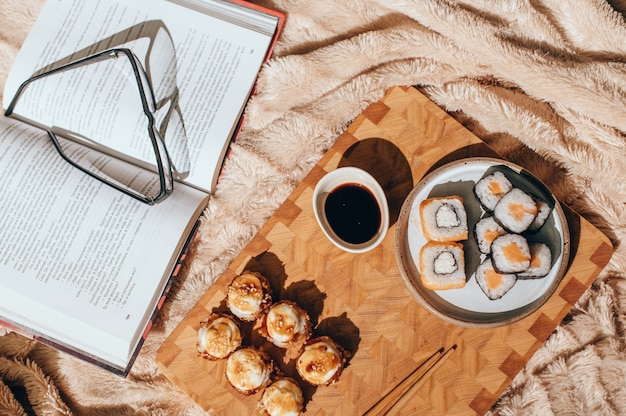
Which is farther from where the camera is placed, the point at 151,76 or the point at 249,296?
the point at 151,76

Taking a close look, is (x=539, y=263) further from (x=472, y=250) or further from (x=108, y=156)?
(x=108, y=156)

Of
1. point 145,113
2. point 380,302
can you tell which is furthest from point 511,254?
point 145,113

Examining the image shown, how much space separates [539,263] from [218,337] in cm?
48

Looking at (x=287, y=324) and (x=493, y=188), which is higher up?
(x=493, y=188)

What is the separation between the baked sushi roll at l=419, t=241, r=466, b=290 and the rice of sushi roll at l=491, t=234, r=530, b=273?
49 mm

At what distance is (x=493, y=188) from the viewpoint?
2.33 ft

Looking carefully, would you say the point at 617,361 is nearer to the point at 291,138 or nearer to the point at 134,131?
the point at 291,138

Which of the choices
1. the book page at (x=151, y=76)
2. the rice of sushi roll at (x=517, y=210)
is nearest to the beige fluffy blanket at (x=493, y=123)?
the book page at (x=151, y=76)

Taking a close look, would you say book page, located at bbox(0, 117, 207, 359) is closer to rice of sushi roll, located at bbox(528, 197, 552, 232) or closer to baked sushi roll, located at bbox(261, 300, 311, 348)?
baked sushi roll, located at bbox(261, 300, 311, 348)

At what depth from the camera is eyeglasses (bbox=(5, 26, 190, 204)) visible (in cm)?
80

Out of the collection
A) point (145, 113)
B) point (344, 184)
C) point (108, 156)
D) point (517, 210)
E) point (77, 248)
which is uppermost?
point (517, 210)

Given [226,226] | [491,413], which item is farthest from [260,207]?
[491,413]

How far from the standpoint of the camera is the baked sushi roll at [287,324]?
0.70m

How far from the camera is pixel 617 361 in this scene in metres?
0.82
